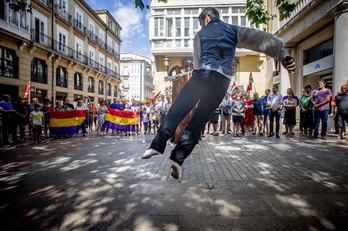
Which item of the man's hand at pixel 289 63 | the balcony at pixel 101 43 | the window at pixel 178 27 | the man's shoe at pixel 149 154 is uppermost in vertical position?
the balcony at pixel 101 43

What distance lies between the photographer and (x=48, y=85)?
74.8 ft

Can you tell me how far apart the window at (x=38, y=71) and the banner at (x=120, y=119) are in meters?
15.0

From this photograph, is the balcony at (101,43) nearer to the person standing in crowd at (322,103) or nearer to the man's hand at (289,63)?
the person standing in crowd at (322,103)

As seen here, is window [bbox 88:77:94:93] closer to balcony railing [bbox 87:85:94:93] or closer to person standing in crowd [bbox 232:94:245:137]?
balcony railing [bbox 87:85:94:93]

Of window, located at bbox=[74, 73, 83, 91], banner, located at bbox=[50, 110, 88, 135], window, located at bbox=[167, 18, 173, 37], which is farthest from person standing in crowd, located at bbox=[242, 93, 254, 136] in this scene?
window, located at bbox=[74, 73, 83, 91]

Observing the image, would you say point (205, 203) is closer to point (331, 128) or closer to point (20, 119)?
point (20, 119)

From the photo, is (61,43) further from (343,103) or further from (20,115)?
(343,103)

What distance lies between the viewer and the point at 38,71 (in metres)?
21.6

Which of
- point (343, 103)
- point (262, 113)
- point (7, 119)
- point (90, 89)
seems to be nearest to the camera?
point (343, 103)

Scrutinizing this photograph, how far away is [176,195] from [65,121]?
9148 millimetres

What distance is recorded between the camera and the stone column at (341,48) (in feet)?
32.4

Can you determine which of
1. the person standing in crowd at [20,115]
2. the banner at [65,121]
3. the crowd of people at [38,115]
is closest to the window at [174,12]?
the crowd of people at [38,115]

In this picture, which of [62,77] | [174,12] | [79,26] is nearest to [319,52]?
[174,12]

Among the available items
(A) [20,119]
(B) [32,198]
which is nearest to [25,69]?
(A) [20,119]
